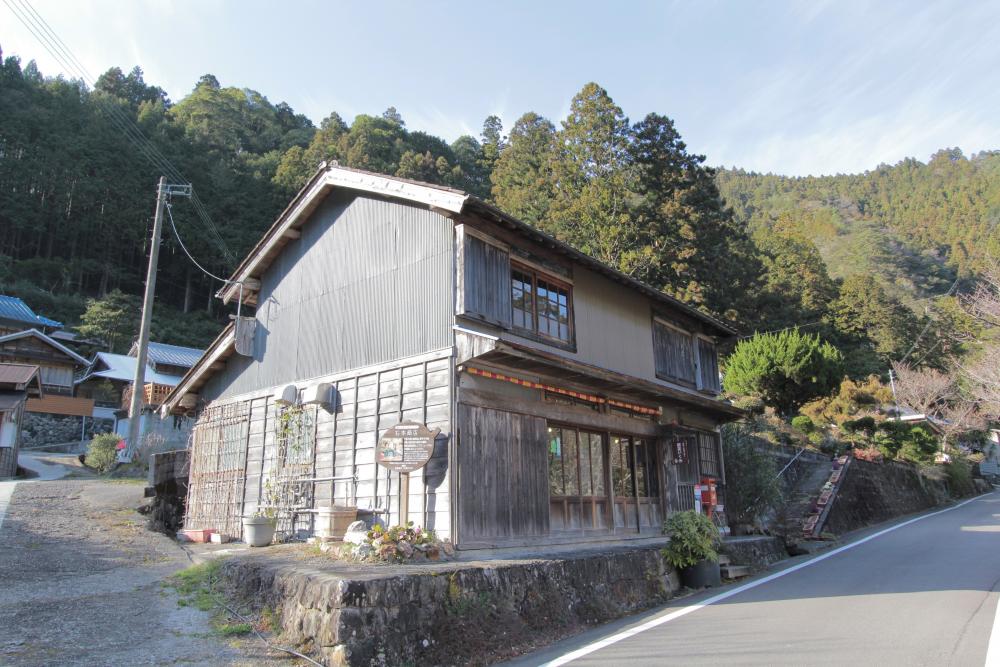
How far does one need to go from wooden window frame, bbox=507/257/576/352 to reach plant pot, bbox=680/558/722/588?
4715mm

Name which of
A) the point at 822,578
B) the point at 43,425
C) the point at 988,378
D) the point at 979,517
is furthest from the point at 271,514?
the point at 43,425

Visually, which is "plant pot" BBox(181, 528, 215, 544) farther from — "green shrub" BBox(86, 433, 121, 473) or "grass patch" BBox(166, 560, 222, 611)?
"green shrub" BBox(86, 433, 121, 473)

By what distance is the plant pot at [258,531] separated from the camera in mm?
11875

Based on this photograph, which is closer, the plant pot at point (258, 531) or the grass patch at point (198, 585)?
the grass patch at point (198, 585)

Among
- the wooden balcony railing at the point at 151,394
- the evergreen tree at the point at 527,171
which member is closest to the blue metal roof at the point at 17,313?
the wooden balcony railing at the point at 151,394

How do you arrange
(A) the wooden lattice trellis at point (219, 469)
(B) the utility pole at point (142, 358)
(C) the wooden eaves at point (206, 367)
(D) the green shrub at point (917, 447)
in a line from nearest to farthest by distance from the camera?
(A) the wooden lattice trellis at point (219, 469) → (C) the wooden eaves at point (206, 367) → (B) the utility pole at point (142, 358) → (D) the green shrub at point (917, 447)

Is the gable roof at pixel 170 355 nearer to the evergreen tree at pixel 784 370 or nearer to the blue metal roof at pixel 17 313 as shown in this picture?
the blue metal roof at pixel 17 313

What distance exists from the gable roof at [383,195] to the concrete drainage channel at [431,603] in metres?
5.70

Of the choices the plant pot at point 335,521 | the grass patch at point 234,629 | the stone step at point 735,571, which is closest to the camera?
the grass patch at point 234,629

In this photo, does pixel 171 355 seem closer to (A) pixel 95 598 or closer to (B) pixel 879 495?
(A) pixel 95 598

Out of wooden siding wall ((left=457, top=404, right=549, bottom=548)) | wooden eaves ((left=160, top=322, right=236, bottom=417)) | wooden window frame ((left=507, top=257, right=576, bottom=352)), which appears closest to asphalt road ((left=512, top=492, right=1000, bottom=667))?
wooden siding wall ((left=457, top=404, right=549, bottom=548))

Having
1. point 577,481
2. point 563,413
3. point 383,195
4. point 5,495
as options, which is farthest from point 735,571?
point 5,495

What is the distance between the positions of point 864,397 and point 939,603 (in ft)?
92.8

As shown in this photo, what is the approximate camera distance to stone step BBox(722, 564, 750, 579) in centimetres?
1212
